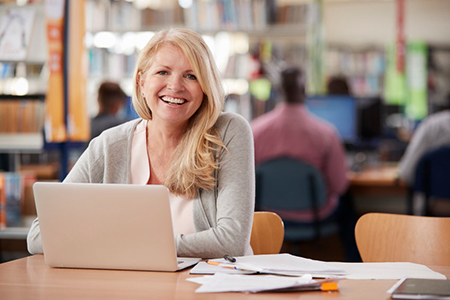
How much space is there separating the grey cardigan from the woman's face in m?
0.11

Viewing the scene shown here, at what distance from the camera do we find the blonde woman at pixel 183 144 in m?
1.60

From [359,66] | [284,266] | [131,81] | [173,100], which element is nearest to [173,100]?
[173,100]

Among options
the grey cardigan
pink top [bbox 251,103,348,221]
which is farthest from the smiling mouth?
pink top [bbox 251,103,348,221]

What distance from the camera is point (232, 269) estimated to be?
1218 millimetres

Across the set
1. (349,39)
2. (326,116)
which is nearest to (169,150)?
(326,116)

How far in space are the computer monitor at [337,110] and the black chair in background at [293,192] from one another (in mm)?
1092

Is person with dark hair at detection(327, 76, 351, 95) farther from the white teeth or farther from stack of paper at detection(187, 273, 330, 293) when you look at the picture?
stack of paper at detection(187, 273, 330, 293)

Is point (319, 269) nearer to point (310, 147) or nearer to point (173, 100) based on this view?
point (173, 100)

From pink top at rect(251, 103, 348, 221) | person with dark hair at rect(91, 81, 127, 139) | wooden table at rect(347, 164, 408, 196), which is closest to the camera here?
pink top at rect(251, 103, 348, 221)

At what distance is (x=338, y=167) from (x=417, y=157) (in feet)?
1.89

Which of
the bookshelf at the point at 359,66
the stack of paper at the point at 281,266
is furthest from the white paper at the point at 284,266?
the bookshelf at the point at 359,66

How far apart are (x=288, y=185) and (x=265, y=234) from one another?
1.41m

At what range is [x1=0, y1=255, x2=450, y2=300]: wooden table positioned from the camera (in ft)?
3.39

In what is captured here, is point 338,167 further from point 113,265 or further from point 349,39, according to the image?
point 349,39
